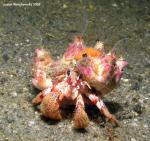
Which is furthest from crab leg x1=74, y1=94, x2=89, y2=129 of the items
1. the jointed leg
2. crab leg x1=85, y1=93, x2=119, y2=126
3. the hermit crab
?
the jointed leg

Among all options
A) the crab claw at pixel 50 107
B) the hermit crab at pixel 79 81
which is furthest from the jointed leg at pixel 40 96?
the crab claw at pixel 50 107

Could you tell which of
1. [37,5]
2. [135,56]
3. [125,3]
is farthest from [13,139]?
[125,3]

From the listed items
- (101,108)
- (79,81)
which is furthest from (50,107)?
(101,108)

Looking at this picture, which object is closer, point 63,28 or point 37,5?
point 63,28

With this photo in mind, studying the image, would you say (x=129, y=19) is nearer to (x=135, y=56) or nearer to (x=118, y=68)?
(x=135, y=56)

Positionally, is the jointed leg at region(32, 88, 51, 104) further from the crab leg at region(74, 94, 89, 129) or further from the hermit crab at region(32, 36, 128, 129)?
the crab leg at region(74, 94, 89, 129)

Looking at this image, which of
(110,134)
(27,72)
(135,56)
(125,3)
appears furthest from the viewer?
(125,3)

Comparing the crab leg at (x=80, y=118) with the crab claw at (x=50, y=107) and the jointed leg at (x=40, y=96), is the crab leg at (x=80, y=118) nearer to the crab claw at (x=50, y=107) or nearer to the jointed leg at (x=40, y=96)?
the crab claw at (x=50, y=107)
